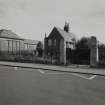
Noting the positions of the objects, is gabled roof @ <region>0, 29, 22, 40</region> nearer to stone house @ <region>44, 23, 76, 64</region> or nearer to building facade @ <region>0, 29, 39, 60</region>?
building facade @ <region>0, 29, 39, 60</region>

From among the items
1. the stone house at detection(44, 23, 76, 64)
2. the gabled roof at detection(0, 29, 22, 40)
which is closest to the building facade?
the gabled roof at detection(0, 29, 22, 40)

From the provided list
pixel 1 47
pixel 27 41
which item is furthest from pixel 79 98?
pixel 27 41

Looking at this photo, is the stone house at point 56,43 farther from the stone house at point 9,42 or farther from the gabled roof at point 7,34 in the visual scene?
the gabled roof at point 7,34

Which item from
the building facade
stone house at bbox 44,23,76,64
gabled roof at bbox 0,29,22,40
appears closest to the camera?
stone house at bbox 44,23,76,64

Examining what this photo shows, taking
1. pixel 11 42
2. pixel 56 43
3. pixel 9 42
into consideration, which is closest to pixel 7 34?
pixel 9 42

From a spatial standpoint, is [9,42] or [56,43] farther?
[9,42]

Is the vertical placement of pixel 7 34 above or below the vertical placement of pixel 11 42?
above

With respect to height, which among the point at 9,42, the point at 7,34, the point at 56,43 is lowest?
the point at 56,43

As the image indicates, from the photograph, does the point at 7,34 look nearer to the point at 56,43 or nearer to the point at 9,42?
the point at 9,42

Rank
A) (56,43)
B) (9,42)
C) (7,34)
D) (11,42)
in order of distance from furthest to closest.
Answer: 1. (11,42)
2. (7,34)
3. (9,42)
4. (56,43)

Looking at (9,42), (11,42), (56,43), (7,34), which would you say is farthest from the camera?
(11,42)

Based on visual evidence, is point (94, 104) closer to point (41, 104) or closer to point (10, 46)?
point (41, 104)

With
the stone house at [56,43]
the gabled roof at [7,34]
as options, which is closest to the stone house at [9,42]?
the gabled roof at [7,34]

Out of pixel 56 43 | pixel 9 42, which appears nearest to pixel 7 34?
pixel 9 42
